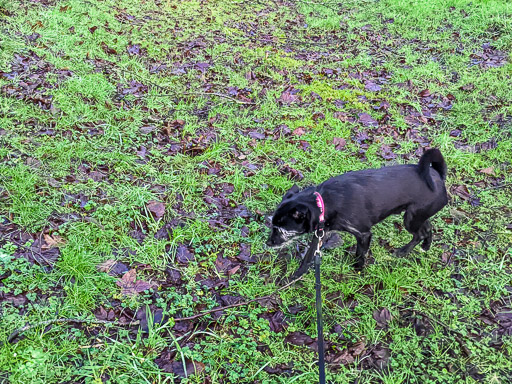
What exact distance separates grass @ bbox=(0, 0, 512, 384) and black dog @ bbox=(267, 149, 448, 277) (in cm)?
46

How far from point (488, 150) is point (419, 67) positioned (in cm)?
282

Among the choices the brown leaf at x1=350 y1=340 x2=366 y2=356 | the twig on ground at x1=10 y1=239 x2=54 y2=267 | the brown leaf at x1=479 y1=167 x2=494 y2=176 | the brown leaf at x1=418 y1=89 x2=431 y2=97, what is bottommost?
the brown leaf at x1=350 y1=340 x2=366 y2=356

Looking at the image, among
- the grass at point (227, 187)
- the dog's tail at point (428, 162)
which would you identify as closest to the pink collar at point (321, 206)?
the grass at point (227, 187)

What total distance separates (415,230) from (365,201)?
73cm

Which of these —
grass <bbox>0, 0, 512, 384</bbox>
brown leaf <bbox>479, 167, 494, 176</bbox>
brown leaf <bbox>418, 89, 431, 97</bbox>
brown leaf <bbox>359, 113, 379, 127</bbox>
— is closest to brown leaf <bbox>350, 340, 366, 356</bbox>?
grass <bbox>0, 0, 512, 384</bbox>

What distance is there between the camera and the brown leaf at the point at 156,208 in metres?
4.24

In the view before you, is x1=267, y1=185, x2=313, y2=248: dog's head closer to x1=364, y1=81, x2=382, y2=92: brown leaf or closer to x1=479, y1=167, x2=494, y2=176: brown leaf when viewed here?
x1=479, y1=167, x2=494, y2=176: brown leaf

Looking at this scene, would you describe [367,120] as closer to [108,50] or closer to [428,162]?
[428,162]

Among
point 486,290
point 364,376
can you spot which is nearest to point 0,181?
point 364,376

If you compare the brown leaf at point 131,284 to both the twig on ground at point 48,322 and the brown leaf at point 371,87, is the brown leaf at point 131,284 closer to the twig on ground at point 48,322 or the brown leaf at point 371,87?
the twig on ground at point 48,322

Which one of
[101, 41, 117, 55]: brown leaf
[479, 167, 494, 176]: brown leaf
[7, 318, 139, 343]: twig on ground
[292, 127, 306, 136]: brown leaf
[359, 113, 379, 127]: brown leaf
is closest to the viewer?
[7, 318, 139, 343]: twig on ground

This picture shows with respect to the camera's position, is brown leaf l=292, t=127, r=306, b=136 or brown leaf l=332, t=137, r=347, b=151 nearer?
brown leaf l=332, t=137, r=347, b=151

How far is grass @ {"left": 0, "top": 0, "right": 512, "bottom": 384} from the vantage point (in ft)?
10.2

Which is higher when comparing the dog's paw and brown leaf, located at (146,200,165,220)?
brown leaf, located at (146,200,165,220)
